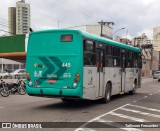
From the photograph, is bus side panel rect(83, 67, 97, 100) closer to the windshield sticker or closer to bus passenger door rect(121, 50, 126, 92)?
the windshield sticker

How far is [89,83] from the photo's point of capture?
42.3 feet

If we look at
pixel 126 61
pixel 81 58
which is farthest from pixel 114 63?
pixel 81 58

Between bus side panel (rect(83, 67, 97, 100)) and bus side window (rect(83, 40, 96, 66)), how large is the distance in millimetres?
263

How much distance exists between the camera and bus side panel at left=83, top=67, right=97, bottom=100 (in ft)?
41.0

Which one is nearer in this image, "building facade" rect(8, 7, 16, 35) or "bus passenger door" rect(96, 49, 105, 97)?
"bus passenger door" rect(96, 49, 105, 97)

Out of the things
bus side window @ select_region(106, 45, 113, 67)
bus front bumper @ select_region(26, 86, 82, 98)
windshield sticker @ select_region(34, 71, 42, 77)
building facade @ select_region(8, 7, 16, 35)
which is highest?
building facade @ select_region(8, 7, 16, 35)

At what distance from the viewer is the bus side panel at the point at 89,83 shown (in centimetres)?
1249

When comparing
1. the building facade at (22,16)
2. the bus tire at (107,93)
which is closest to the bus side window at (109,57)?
the bus tire at (107,93)

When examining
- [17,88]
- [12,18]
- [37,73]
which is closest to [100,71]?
[37,73]

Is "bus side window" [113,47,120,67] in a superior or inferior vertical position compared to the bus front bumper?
superior

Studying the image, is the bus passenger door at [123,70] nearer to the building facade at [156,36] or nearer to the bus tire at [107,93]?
the bus tire at [107,93]

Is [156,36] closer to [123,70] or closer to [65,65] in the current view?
[123,70]

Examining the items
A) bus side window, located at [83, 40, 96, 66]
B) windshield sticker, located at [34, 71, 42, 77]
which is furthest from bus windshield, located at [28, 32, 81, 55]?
windshield sticker, located at [34, 71, 42, 77]

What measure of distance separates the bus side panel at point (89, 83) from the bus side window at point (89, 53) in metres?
0.26
